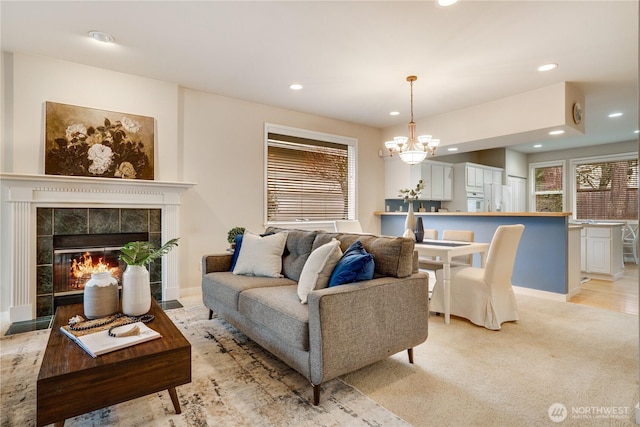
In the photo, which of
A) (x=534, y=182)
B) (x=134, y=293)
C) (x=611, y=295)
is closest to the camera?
(x=134, y=293)

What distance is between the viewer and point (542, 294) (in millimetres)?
4156

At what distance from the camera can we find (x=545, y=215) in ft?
13.4

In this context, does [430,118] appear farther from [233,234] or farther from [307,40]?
[233,234]

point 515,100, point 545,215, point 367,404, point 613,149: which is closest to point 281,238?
point 367,404

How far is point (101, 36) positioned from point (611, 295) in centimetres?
644

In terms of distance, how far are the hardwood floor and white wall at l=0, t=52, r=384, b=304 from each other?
432 centimetres

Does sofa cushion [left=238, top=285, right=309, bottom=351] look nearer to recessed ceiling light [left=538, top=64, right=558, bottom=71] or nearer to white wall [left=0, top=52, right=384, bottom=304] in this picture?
white wall [left=0, top=52, right=384, bottom=304]

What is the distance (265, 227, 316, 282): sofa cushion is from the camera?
2.88 m

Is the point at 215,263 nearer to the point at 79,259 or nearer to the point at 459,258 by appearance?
the point at 79,259

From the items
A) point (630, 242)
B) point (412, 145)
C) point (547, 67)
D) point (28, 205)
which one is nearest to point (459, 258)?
point (412, 145)

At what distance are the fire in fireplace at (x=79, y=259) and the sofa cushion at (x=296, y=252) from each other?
1.99 metres

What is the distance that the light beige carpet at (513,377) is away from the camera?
173 centimetres

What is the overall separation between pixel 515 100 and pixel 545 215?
1541 millimetres

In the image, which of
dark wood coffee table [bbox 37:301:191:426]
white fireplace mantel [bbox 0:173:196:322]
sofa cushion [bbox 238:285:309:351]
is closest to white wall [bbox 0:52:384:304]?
white fireplace mantel [bbox 0:173:196:322]
